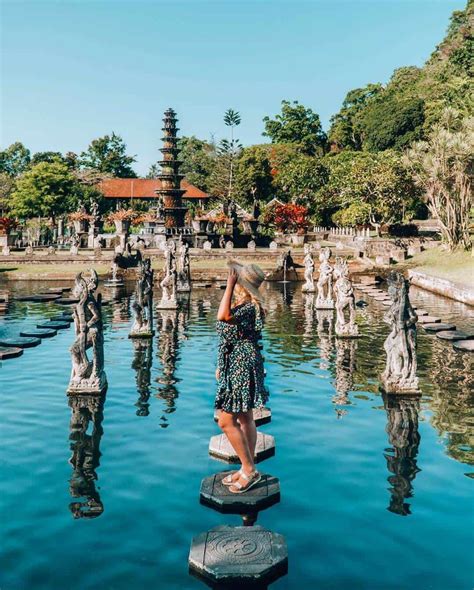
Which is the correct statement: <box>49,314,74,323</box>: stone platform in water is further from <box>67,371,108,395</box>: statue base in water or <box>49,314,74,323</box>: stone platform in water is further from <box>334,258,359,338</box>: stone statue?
<box>334,258,359,338</box>: stone statue

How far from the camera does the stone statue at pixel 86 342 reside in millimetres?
11651

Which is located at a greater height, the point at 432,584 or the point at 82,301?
the point at 82,301

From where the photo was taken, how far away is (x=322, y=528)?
6797 millimetres

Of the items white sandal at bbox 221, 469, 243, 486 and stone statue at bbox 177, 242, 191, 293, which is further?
stone statue at bbox 177, 242, 191, 293

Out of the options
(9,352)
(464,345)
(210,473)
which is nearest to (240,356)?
(210,473)

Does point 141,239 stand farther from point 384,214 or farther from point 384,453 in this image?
point 384,453

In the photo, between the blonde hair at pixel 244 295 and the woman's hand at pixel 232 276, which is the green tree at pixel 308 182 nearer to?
the blonde hair at pixel 244 295

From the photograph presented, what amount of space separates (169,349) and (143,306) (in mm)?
1990

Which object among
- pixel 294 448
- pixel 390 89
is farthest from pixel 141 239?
pixel 390 89

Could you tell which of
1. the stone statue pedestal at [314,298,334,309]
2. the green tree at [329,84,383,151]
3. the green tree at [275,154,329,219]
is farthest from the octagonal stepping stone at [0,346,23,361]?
the green tree at [329,84,383,151]

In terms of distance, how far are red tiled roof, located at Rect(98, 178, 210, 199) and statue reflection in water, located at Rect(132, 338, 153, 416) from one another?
66.0 meters

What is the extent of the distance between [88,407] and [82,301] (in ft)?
6.73

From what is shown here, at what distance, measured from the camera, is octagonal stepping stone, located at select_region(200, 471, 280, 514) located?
7203mm

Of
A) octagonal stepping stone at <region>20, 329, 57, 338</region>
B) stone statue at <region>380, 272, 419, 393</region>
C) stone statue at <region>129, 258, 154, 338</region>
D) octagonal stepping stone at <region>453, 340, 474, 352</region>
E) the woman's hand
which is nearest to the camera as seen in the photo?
the woman's hand
